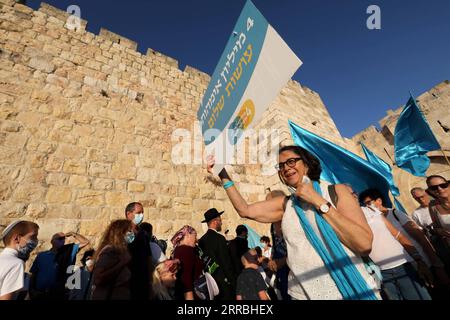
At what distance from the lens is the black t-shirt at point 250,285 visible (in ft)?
8.16

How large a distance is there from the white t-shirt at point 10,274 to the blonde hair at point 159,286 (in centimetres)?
113

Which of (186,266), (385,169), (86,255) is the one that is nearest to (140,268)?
(186,266)

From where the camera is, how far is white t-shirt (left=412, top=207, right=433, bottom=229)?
133 inches

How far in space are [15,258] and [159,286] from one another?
4.42ft

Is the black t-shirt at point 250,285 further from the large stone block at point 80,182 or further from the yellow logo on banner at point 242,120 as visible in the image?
the large stone block at point 80,182

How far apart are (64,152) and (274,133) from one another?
5081 millimetres

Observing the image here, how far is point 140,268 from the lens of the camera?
222 centimetres

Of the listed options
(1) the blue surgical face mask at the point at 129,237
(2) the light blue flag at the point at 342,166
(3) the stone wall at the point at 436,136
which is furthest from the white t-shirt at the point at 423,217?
(3) the stone wall at the point at 436,136

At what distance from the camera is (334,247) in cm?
137

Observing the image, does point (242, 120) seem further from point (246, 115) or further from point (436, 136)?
point (436, 136)

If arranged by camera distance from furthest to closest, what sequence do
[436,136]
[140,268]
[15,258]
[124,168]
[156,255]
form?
[436,136] → [124,168] → [156,255] → [140,268] → [15,258]

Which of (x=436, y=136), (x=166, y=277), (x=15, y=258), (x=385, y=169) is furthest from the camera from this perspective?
Answer: (x=436, y=136)

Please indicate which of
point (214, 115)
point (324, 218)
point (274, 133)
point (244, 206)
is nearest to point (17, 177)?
point (214, 115)
